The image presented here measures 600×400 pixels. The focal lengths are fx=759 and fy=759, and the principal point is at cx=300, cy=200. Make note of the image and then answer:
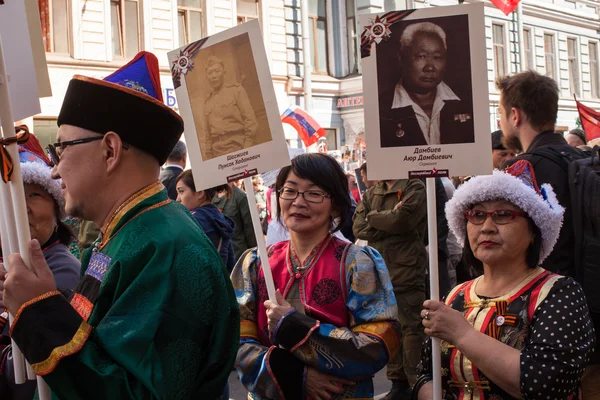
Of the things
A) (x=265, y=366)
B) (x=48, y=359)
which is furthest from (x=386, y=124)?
(x=48, y=359)

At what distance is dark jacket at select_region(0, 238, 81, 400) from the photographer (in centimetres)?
282

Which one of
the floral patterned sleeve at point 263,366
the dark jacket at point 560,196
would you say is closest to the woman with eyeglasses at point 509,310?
the floral patterned sleeve at point 263,366

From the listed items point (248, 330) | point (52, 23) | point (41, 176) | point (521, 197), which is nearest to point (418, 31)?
point (521, 197)

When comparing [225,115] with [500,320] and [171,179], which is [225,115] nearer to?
[500,320]

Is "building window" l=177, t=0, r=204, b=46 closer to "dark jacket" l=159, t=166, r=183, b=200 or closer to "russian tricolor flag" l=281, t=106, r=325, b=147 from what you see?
"russian tricolor flag" l=281, t=106, r=325, b=147

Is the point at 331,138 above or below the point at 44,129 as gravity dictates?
below

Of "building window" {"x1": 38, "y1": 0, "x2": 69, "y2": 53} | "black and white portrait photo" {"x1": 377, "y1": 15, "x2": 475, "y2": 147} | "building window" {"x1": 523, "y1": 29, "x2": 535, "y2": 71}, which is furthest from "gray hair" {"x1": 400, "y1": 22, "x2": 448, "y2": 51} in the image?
"building window" {"x1": 523, "y1": 29, "x2": 535, "y2": 71}

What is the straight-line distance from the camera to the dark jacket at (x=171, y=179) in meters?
6.63

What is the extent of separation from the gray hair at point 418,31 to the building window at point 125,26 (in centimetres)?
1561

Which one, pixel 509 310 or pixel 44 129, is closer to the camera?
pixel 509 310

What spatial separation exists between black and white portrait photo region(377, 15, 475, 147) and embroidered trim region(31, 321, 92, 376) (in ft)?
4.99

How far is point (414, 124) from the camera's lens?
2922 millimetres

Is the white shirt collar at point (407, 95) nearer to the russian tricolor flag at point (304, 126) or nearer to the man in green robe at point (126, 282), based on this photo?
the man in green robe at point (126, 282)

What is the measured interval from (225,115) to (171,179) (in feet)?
12.0
